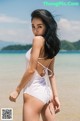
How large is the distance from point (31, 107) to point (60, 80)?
4.06 feet

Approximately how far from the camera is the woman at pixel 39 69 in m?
1.63

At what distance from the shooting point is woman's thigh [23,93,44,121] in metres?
1.66

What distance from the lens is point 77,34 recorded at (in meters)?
2.88

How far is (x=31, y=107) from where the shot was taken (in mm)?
1665

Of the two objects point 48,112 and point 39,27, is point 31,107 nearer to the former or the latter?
point 48,112

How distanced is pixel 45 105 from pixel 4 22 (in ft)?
4.07

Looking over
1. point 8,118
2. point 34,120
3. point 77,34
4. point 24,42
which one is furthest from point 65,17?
point 34,120

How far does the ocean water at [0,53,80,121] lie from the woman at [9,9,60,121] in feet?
3.51

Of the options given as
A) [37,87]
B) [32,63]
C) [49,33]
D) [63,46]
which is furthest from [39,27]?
[63,46]

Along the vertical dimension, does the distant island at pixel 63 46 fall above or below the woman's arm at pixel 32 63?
below

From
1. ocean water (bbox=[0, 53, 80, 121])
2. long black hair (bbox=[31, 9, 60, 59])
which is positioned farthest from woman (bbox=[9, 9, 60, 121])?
ocean water (bbox=[0, 53, 80, 121])

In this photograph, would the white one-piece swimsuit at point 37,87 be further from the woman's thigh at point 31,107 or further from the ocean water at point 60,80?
the ocean water at point 60,80

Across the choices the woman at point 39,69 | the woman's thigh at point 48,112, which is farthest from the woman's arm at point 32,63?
the woman's thigh at point 48,112

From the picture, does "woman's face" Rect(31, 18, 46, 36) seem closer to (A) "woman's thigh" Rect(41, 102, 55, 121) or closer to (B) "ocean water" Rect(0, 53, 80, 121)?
(A) "woman's thigh" Rect(41, 102, 55, 121)
